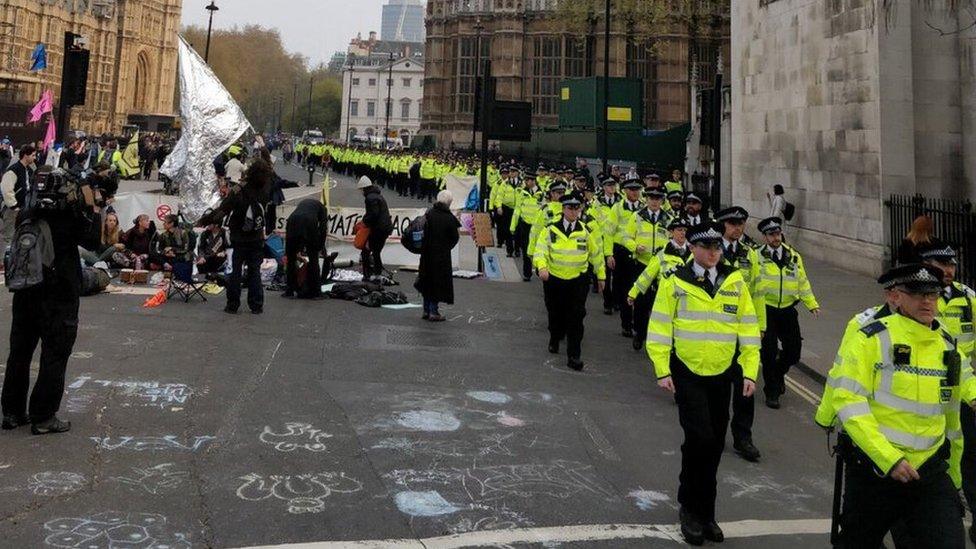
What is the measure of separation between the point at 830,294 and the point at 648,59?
1894 inches

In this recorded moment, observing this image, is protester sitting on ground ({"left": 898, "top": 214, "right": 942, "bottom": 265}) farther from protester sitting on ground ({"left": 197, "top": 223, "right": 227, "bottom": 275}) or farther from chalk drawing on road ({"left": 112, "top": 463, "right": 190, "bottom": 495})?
protester sitting on ground ({"left": 197, "top": 223, "right": 227, "bottom": 275})

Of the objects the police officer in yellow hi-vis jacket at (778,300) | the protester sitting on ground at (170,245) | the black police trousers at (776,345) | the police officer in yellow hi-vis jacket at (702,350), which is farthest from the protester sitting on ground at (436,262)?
the police officer in yellow hi-vis jacket at (702,350)

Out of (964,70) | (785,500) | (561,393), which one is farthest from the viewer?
(964,70)

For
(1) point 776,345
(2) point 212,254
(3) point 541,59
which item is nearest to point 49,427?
(1) point 776,345

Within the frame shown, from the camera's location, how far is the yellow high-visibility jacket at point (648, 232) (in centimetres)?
1023

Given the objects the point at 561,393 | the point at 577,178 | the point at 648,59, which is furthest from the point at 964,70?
the point at 648,59

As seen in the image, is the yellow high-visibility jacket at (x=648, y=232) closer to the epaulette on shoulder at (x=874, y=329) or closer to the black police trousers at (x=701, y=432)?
the black police trousers at (x=701, y=432)

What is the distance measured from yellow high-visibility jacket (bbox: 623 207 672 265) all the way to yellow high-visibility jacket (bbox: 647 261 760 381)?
5.38 metres

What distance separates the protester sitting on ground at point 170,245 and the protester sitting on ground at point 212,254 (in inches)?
23.7

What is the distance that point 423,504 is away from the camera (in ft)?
15.3

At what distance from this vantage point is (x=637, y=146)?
31.1 meters

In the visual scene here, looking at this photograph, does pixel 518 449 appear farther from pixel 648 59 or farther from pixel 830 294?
pixel 648 59

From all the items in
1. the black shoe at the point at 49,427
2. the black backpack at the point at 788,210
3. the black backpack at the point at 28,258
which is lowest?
the black shoe at the point at 49,427

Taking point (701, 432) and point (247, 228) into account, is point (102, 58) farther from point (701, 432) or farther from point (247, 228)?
point (701, 432)
